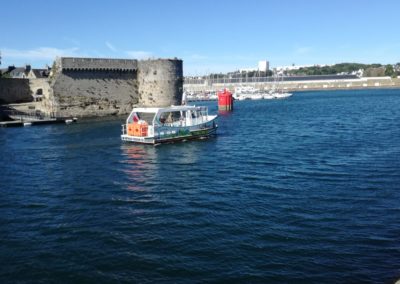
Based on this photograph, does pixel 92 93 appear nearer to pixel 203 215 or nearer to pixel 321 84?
pixel 203 215

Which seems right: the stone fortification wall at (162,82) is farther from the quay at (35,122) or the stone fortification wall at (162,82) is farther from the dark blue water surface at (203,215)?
the dark blue water surface at (203,215)

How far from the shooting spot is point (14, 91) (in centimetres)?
5538

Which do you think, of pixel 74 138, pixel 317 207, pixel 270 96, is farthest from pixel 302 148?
pixel 270 96

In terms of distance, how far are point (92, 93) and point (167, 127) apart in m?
21.5

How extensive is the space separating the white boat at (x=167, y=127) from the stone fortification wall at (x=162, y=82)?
15.6m

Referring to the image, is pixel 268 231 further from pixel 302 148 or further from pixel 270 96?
pixel 270 96

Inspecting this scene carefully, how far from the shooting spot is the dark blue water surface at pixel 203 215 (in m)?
10.5

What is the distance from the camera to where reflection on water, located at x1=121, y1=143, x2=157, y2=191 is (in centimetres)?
1926

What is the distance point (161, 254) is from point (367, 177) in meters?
11.1

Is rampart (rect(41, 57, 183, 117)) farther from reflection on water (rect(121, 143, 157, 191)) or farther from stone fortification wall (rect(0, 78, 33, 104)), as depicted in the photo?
reflection on water (rect(121, 143, 157, 191))

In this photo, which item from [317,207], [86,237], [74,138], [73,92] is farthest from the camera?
[73,92]

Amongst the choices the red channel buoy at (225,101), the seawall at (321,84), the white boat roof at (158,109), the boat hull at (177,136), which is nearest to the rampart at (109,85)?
the white boat roof at (158,109)

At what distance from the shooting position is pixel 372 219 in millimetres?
13461

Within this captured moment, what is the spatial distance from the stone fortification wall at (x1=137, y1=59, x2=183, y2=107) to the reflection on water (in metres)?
21.0
